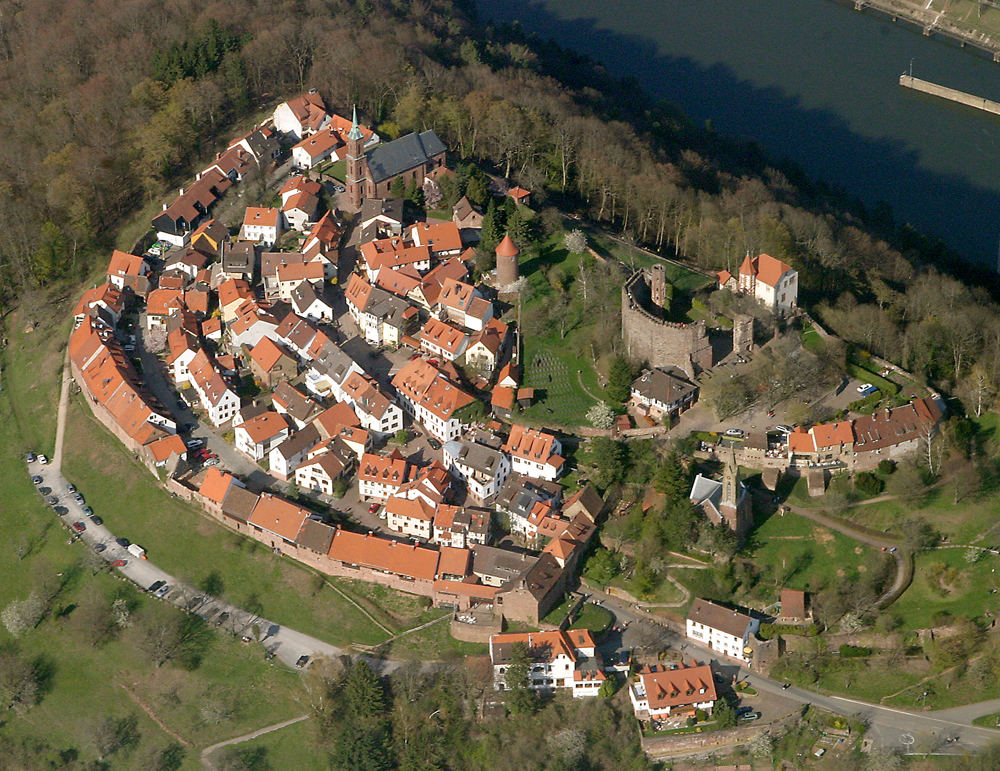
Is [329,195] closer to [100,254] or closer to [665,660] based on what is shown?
[100,254]

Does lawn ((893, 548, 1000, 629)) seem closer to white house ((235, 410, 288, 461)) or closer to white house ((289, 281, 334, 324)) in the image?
white house ((235, 410, 288, 461))

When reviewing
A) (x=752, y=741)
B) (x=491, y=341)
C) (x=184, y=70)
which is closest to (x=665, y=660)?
(x=752, y=741)

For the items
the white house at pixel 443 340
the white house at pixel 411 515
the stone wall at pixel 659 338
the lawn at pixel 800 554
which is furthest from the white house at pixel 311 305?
the lawn at pixel 800 554

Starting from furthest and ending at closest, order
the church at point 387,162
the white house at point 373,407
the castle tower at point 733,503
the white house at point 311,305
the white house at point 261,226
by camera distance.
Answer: the white house at point 261,226
the church at point 387,162
the white house at point 311,305
the white house at point 373,407
the castle tower at point 733,503

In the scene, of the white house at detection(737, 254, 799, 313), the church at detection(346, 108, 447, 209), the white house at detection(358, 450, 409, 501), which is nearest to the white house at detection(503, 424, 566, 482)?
the white house at detection(358, 450, 409, 501)

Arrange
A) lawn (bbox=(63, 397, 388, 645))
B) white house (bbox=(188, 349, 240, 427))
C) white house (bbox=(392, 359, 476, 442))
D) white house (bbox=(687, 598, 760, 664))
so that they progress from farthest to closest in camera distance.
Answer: white house (bbox=(188, 349, 240, 427)) → white house (bbox=(392, 359, 476, 442)) → lawn (bbox=(63, 397, 388, 645)) → white house (bbox=(687, 598, 760, 664))

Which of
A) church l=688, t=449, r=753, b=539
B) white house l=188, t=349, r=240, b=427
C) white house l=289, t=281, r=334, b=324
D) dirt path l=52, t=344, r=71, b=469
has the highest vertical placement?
church l=688, t=449, r=753, b=539

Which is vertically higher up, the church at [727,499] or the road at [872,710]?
the church at [727,499]

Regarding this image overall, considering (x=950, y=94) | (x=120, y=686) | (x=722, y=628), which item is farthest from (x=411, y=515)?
(x=950, y=94)

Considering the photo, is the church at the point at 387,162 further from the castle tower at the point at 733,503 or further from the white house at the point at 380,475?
the castle tower at the point at 733,503
